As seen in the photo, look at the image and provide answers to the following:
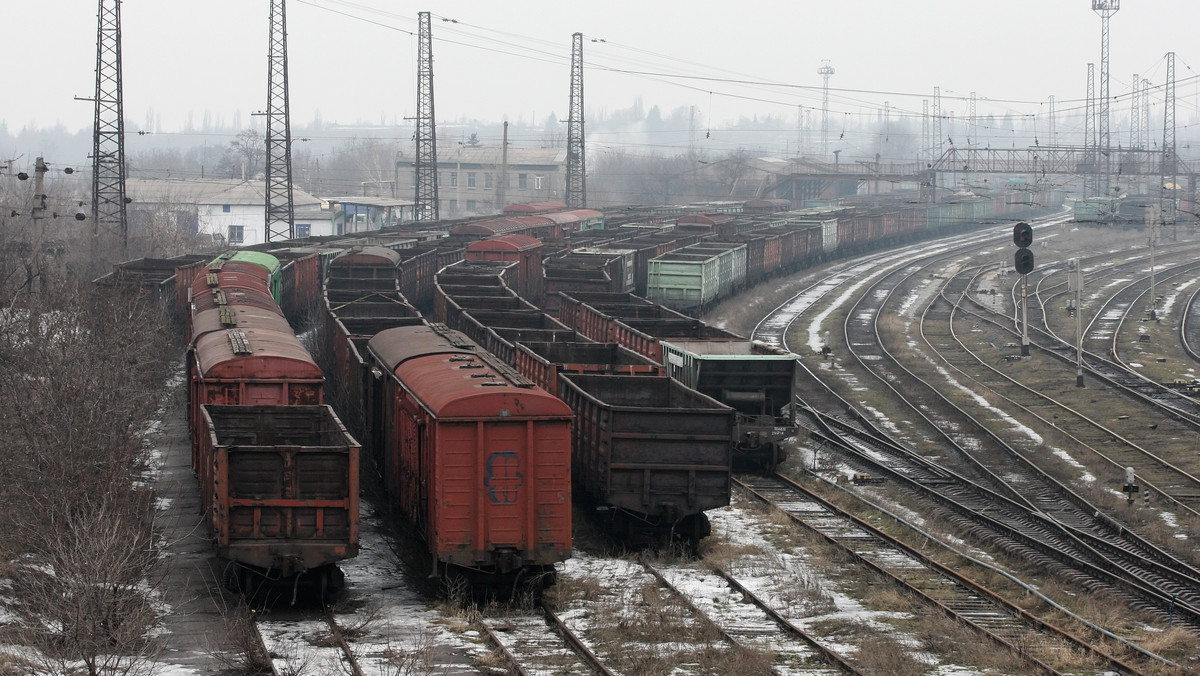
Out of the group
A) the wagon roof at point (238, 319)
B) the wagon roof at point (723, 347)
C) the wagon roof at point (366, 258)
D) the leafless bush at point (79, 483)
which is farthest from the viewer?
the wagon roof at point (366, 258)

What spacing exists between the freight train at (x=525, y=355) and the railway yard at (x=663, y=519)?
7 centimetres

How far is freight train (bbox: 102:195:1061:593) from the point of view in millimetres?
16906

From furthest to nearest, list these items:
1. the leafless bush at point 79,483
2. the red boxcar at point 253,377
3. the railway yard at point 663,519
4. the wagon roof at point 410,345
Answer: the wagon roof at point 410,345, the red boxcar at point 253,377, the railway yard at point 663,519, the leafless bush at point 79,483

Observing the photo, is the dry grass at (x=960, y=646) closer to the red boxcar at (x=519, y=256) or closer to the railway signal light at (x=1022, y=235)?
the railway signal light at (x=1022, y=235)

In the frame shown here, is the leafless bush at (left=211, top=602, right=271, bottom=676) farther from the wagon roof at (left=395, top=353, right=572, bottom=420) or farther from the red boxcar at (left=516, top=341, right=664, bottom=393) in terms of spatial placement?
the red boxcar at (left=516, top=341, right=664, bottom=393)

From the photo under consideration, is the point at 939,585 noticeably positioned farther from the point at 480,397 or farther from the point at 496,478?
the point at 480,397

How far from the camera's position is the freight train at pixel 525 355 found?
16.9m

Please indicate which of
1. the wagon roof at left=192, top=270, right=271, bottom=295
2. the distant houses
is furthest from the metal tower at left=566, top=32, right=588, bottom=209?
the wagon roof at left=192, top=270, right=271, bottom=295

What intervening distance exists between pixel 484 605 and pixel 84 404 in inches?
260

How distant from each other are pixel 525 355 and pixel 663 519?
518 centimetres

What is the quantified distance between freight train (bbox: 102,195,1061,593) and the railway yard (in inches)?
2.7

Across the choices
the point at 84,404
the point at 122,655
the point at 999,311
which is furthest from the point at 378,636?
the point at 999,311

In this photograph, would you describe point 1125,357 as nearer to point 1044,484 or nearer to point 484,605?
point 1044,484

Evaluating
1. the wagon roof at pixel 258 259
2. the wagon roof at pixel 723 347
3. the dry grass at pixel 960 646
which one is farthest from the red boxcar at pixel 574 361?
the wagon roof at pixel 258 259
